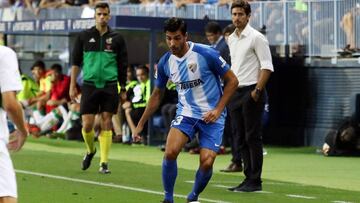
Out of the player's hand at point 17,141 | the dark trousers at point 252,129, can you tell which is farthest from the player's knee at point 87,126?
the player's hand at point 17,141

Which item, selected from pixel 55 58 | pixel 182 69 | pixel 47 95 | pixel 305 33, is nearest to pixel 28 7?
pixel 55 58

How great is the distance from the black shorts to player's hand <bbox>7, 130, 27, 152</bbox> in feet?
24.7

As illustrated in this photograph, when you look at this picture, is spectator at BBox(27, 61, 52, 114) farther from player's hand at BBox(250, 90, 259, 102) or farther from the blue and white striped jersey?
the blue and white striped jersey

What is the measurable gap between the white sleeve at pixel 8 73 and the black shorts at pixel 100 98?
25.3ft

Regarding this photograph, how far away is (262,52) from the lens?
43.3 feet

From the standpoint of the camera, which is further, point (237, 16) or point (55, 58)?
point (55, 58)

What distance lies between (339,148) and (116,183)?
660 cm

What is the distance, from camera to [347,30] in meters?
21.2

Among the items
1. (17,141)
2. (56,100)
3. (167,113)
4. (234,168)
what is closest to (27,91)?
(56,100)

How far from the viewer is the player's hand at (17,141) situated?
7.48 meters

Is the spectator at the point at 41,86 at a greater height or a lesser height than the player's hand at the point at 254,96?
lesser

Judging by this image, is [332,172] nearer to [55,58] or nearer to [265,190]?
[265,190]

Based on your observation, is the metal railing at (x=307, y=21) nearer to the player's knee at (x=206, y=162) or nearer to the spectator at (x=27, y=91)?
the spectator at (x=27, y=91)

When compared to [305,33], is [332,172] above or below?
below
